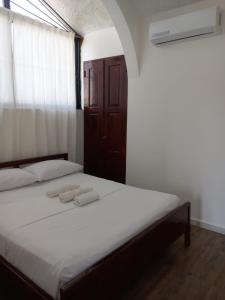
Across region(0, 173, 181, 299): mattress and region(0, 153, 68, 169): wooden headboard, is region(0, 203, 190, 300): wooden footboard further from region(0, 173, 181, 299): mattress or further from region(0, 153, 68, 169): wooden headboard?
region(0, 153, 68, 169): wooden headboard

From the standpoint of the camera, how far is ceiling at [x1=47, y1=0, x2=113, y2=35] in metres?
3.42

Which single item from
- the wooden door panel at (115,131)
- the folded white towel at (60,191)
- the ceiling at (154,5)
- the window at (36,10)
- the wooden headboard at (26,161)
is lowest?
the folded white towel at (60,191)

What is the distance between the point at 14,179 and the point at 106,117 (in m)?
1.75

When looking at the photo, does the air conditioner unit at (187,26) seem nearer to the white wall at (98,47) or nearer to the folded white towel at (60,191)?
the white wall at (98,47)

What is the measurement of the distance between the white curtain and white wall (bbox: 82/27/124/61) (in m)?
0.29

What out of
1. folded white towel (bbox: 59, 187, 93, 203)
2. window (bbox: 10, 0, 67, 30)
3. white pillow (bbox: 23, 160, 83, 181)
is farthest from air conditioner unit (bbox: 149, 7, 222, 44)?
folded white towel (bbox: 59, 187, 93, 203)

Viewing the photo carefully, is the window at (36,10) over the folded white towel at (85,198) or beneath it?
over

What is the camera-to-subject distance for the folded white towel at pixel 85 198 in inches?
88.7

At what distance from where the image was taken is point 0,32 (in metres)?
2.95

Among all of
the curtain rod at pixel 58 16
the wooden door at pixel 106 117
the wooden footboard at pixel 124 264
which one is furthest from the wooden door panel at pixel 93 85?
the wooden footboard at pixel 124 264

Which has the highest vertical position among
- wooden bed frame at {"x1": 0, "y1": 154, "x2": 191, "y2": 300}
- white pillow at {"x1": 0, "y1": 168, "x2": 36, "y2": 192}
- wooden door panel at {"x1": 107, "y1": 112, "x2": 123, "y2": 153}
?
wooden door panel at {"x1": 107, "y1": 112, "x2": 123, "y2": 153}

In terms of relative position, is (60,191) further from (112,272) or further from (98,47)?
(98,47)

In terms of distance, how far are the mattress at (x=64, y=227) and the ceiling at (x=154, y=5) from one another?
7.23ft

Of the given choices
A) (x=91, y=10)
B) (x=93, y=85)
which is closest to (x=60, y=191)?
(x=93, y=85)
